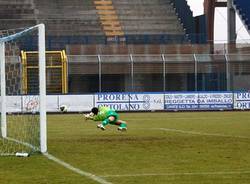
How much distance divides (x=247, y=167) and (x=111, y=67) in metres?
35.7

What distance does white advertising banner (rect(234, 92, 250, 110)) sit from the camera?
45.8 meters

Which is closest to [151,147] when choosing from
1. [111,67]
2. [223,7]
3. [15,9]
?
[111,67]

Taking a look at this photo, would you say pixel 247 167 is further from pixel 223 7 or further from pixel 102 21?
pixel 223 7

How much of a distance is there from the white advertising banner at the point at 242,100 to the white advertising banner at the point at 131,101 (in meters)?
4.81

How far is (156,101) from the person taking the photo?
147 feet

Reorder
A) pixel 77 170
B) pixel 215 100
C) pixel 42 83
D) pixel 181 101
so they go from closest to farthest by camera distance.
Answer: pixel 77 170, pixel 42 83, pixel 181 101, pixel 215 100

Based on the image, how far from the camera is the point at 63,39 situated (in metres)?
52.6

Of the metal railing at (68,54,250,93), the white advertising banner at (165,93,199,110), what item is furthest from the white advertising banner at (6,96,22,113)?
the metal railing at (68,54,250,93)

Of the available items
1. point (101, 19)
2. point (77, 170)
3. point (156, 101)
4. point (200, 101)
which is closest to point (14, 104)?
point (77, 170)

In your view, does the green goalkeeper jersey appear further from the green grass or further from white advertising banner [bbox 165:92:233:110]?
white advertising banner [bbox 165:92:233:110]

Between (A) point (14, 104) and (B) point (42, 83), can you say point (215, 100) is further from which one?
(B) point (42, 83)

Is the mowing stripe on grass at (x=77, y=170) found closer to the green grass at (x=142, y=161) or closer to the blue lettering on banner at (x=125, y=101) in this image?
the green grass at (x=142, y=161)

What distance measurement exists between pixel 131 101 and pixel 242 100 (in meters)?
7.08

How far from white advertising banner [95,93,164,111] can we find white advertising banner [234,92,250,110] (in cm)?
481
